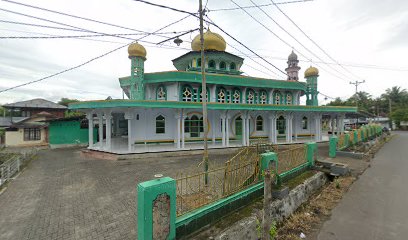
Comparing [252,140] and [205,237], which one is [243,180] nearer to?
[205,237]

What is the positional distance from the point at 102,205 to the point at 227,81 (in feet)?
42.6

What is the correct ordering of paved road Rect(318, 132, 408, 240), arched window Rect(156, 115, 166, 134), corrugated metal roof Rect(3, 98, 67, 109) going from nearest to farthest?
paved road Rect(318, 132, 408, 240)
arched window Rect(156, 115, 166, 134)
corrugated metal roof Rect(3, 98, 67, 109)

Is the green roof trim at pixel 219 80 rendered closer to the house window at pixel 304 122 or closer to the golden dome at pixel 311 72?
the house window at pixel 304 122

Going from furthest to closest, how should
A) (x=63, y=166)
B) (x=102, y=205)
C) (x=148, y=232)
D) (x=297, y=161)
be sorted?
(x=63, y=166)
(x=297, y=161)
(x=102, y=205)
(x=148, y=232)

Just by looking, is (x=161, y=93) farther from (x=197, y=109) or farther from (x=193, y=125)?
(x=193, y=125)

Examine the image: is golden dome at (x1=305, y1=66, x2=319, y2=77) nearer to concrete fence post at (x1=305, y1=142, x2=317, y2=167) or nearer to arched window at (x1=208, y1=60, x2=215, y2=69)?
arched window at (x1=208, y1=60, x2=215, y2=69)

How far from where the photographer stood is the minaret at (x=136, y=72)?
Result: 48.5 feet

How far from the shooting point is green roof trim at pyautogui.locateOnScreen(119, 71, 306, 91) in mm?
14398

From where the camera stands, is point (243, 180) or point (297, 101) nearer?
point (243, 180)

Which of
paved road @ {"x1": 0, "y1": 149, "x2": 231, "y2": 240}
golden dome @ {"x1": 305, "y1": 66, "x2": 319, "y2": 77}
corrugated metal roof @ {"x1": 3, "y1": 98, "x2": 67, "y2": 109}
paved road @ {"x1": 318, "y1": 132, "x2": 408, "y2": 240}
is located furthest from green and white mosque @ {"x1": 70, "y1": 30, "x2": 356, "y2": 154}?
corrugated metal roof @ {"x1": 3, "y1": 98, "x2": 67, "y2": 109}

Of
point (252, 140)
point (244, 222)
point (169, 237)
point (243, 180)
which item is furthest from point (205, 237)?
point (252, 140)

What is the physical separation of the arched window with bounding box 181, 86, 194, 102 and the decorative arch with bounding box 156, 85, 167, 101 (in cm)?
157

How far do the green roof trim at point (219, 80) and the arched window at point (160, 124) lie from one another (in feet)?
10.0

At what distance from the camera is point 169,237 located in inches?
140
